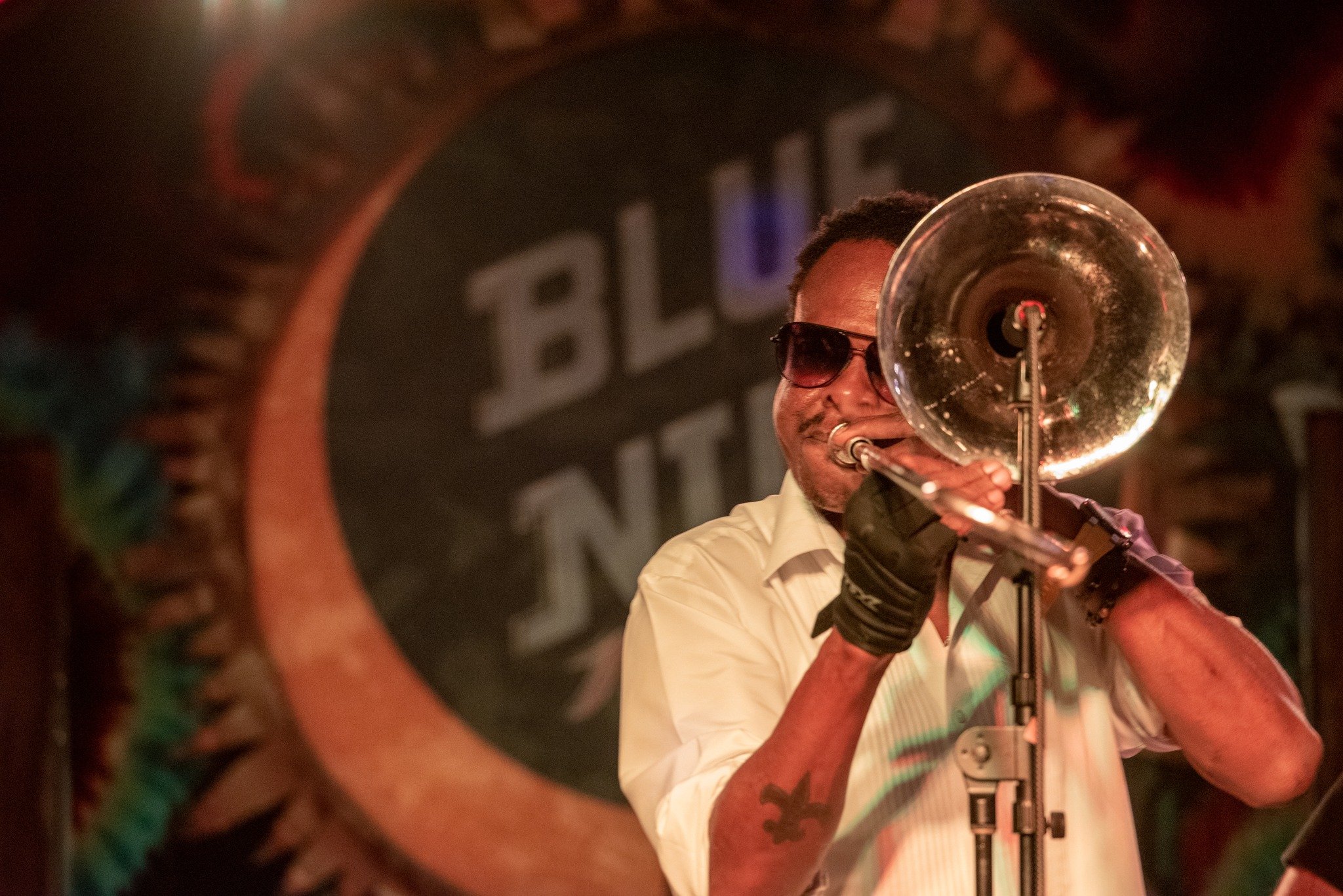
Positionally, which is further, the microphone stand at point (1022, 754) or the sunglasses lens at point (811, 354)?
the sunglasses lens at point (811, 354)

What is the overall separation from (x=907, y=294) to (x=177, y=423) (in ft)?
9.84

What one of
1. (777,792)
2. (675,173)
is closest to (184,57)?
(675,173)

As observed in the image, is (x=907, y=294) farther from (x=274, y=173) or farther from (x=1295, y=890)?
(x=274, y=173)

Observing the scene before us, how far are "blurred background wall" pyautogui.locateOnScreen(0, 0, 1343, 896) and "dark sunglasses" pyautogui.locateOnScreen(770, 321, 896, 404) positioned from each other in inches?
81.6

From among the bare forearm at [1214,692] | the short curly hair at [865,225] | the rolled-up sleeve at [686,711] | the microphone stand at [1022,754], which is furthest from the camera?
the short curly hair at [865,225]

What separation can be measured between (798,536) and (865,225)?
0.61 m

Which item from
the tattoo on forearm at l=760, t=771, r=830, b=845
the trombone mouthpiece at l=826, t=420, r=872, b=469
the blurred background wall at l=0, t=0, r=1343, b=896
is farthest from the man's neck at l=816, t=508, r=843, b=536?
the blurred background wall at l=0, t=0, r=1343, b=896

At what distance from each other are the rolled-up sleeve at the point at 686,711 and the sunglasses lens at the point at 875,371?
1.44ft

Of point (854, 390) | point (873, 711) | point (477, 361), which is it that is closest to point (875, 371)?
point (854, 390)

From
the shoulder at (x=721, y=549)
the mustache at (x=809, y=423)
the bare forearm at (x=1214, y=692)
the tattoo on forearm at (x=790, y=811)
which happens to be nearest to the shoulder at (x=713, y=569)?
the shoulder at (x=721, y=549)

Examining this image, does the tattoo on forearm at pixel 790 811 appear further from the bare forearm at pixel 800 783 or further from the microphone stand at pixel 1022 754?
the microphone stand at pixel 1022 754

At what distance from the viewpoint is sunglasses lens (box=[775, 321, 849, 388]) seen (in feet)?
7.80

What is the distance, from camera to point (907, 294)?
6.57 feet

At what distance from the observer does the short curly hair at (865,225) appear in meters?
2.55
